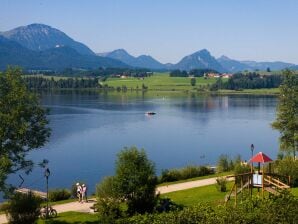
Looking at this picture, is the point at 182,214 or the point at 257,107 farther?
the point at 257,107

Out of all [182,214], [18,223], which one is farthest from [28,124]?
Result: [182,214]

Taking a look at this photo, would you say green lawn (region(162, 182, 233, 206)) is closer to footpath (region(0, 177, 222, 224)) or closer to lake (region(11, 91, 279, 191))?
footpath (region(0, 177, 222, 224))

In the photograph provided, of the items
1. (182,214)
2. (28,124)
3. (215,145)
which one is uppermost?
(28,124)

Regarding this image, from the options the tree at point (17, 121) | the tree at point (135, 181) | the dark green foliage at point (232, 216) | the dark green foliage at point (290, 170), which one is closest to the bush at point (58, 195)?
the tree at point (17, 121)

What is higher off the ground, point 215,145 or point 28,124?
point 28,124

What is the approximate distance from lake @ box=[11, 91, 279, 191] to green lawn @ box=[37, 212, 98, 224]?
20718 mm

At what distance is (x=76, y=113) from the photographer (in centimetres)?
13850

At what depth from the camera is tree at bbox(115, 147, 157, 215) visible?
26.8 metres

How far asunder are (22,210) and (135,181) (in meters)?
6.17

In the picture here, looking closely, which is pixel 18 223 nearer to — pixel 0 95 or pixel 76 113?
pixel 0 95

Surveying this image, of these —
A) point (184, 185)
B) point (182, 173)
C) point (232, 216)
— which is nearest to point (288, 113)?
point (182, 173)

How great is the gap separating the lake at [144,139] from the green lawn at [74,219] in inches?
816

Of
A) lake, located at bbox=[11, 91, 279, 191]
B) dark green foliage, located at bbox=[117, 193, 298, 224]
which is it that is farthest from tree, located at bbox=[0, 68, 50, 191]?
lake, located at bbox=[11, 91, 279, 191]

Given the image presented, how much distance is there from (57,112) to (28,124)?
371 feet
